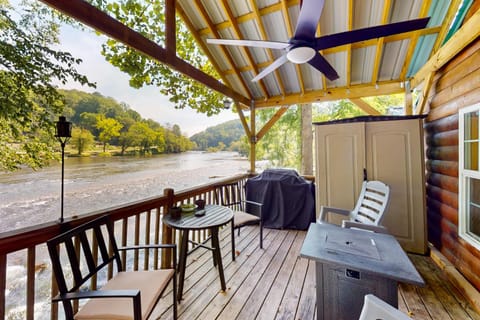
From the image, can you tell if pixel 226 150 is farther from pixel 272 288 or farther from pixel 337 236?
pixel 337 236

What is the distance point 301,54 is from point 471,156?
2101 mm

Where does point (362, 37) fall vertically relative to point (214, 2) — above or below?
below

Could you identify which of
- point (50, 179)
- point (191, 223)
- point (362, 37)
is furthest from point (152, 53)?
point (362, 37)

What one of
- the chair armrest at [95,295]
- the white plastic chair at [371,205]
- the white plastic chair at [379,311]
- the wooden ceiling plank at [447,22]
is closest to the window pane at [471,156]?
the white plastic chair at [371,205]

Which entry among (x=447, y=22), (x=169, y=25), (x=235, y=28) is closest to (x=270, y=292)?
(x=169, y=25)

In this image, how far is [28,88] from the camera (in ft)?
6.31

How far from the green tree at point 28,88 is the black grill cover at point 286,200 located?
314 cm

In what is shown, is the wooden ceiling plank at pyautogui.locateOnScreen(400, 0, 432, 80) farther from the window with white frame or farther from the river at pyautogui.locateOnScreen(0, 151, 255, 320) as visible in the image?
the river at pyautogui.locateOnScreen(0, 151, 255, 320)

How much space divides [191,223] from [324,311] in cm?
134

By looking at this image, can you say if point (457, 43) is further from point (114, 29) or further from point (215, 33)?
point (114, 29)

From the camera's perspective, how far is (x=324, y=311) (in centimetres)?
149

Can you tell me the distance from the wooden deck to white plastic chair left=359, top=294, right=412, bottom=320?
1.31 meters

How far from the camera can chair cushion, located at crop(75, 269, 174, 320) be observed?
128 centimetres

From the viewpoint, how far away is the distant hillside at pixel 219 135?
13.7 ft
